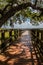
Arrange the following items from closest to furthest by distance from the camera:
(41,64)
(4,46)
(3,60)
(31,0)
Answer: (41,64), (3,60), (31,0), (4,46)

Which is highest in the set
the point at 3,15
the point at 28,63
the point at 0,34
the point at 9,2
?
the point at 9,2

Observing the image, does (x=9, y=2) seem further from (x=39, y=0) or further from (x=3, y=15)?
(x=39, y=0)

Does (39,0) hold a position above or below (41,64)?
above

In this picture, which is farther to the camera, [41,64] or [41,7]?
[41,7]

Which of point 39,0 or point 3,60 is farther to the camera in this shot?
point 39,0

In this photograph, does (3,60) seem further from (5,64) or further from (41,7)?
(41,7)

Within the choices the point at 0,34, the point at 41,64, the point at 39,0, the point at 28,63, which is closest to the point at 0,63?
the point at 28,63

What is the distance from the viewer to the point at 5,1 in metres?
8.79

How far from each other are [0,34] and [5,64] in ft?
15.1

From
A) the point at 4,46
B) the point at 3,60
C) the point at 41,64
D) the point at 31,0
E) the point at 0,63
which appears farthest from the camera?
the point at 4,46

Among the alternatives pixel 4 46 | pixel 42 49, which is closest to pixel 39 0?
pixel 42 49

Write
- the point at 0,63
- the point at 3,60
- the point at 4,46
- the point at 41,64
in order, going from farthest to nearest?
the point at 4,46, the point at 3,60, the point at 0,63, the point at 41,64

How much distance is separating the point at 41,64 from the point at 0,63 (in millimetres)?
1570

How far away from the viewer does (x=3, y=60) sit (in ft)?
26.4
